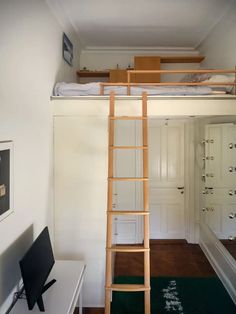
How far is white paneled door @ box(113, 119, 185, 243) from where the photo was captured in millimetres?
4172

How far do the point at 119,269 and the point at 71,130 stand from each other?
6.44 ft

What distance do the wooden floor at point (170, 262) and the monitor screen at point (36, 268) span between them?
162 centimetres

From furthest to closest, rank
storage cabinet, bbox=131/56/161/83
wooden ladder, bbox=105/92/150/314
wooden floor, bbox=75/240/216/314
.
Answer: storage cabinet, bbox=131/56/161/83, wooden floor, bbox=75/240/216/314, wooden ladder, bbox=105/92/150/314

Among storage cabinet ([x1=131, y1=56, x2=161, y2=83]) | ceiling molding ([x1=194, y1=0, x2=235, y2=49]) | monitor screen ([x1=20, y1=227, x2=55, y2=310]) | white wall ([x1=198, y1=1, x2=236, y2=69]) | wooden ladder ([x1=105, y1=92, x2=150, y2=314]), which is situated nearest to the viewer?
monitor screen ([x1=20, y1=227, x2=55, y2=310])

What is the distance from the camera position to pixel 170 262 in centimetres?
376

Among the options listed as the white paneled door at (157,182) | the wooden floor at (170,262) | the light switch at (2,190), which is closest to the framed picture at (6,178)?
the light switch at (2,190)

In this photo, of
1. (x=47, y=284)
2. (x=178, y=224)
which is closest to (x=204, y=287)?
(x=178, y=224)

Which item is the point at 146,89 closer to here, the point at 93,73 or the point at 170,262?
the point at 93,73

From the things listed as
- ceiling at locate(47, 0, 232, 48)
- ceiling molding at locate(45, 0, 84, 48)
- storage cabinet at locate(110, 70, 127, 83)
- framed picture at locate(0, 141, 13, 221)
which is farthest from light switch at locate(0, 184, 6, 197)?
storage cabinet at locate(110, 70, 127, 83)

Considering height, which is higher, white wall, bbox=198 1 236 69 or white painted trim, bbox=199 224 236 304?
white wall, bbox=198 1 236 69

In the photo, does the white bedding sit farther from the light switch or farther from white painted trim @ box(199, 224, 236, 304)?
white painted trim @ box(199, 224, 236, 304)

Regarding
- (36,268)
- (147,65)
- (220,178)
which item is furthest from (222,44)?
(36,268)

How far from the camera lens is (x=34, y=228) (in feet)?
7.74

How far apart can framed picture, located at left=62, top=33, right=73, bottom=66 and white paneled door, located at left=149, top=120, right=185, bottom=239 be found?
1.59 m
